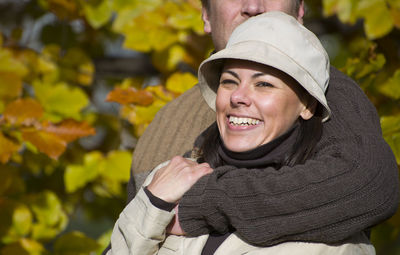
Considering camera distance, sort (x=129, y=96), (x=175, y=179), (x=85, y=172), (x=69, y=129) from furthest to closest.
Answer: (x=85, y=172), (x=69, y=129), (x=129, y=96), (x=175, y=179)

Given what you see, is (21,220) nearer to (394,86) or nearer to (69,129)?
(69,129)

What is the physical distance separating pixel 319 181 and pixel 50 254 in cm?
225

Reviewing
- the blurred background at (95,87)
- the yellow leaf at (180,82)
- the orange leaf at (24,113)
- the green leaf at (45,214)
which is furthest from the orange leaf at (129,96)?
the green leaf at (45,214)

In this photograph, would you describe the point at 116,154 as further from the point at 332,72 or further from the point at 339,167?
the point at 339,167

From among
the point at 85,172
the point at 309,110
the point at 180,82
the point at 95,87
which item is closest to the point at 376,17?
the point at 180,82

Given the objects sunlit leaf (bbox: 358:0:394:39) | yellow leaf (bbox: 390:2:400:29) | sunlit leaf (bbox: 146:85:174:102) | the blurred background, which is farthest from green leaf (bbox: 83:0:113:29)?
yellow leaf (bbox: 390:2:400:29)

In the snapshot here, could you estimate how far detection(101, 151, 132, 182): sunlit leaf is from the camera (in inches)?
132

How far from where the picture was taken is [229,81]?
75.2 inches

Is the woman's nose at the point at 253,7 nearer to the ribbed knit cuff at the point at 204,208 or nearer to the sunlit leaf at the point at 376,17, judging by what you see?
the ribbed knit cuff at the point at 204,208

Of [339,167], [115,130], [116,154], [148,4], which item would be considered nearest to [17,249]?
[116,154]

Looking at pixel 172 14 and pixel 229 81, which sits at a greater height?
pixel 229 81

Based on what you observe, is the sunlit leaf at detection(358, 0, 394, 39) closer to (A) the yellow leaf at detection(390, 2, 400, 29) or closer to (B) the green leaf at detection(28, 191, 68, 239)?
(A) the yellow leaf at detection(390, 2, 400, 29)

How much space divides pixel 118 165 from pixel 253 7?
1381 millimetres

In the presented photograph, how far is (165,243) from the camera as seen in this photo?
194 centimetres
